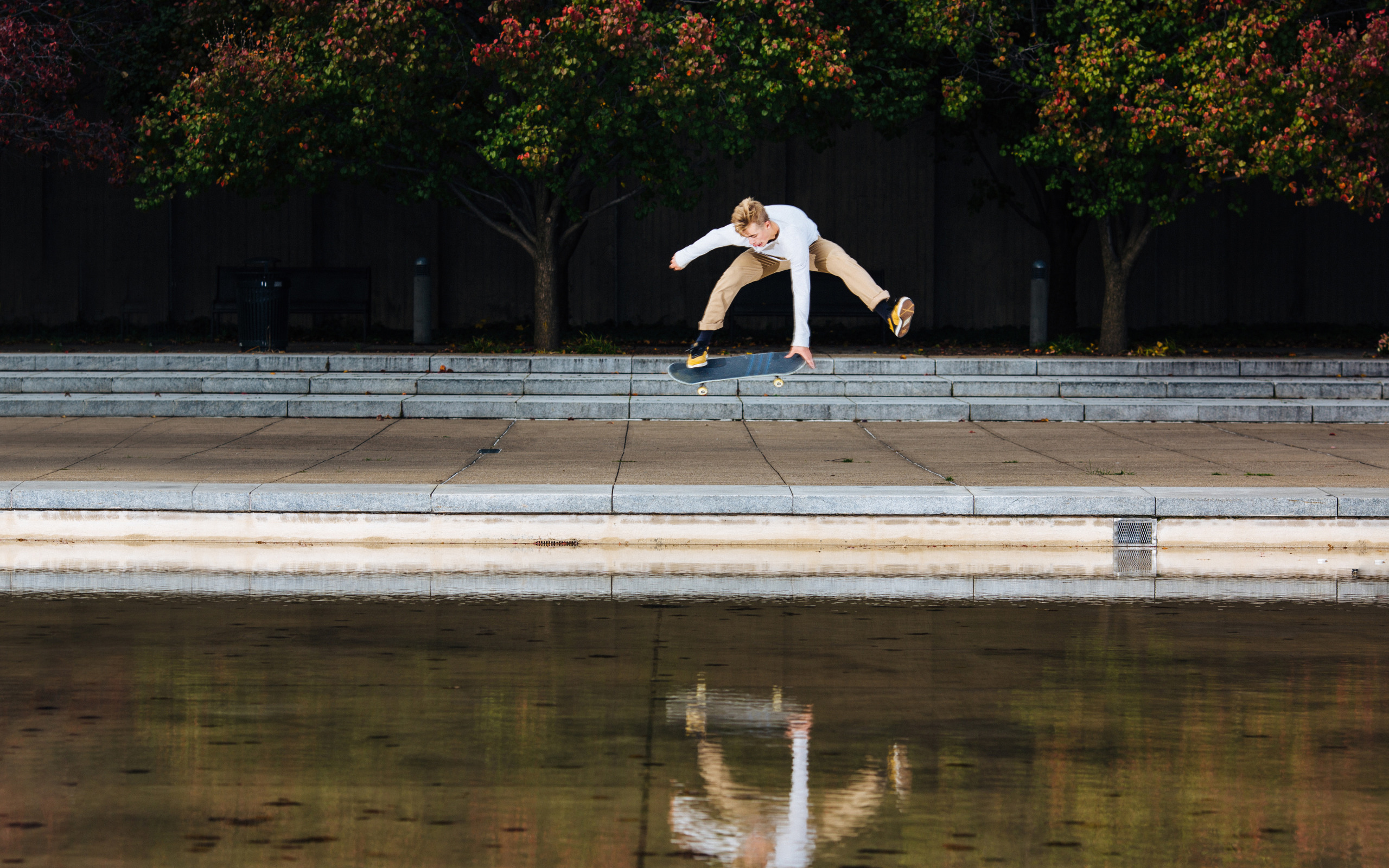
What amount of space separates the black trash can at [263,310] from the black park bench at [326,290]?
3406 mm

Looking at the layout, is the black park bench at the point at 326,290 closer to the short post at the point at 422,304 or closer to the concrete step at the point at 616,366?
the short post at the point at 422,304

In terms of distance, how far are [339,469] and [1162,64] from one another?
1233 centimetres

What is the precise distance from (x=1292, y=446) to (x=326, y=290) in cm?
1608

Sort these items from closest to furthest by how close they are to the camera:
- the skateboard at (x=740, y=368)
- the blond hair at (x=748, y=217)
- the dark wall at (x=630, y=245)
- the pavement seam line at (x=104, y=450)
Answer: the blond hair at (x=748, y=217) → the skateboard at (x=740, y=368) → the pavement seam line at (x=104, y=450) → the dark wall at (x=630, y=245)

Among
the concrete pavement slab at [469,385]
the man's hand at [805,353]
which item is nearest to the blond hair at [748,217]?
the man's hand at [805,353]

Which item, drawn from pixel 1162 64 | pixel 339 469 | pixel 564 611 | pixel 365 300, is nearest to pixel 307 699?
pixel 564 611

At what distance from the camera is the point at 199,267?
89.8ft

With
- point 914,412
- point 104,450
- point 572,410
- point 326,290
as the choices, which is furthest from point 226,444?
point 326,290

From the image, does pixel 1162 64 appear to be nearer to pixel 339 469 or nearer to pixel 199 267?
pixel 339 469

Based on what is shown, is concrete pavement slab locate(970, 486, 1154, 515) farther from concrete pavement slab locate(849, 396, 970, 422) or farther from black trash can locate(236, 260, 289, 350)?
black trash can locate(236, 260, 289, 350)

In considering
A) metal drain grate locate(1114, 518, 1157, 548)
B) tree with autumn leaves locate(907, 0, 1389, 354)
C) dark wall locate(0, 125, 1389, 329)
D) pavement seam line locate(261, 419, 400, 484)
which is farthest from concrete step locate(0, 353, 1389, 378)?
metal drain grate locate(1114, 518, 1157, 548)

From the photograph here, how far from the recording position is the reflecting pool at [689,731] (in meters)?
4.85

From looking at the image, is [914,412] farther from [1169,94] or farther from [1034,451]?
[1169,94]

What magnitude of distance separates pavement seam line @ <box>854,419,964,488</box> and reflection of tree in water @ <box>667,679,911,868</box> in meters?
5.93
